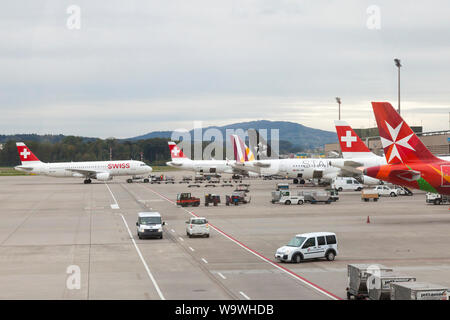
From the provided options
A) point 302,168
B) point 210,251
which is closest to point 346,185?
point 302,168

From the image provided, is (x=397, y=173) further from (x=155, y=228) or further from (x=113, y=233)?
(x=113, y=233)

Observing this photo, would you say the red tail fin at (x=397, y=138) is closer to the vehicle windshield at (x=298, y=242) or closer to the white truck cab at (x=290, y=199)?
the vehicle windshield at (x=298, y=242)

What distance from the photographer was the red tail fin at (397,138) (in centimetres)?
5534

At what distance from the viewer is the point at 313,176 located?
116188mm

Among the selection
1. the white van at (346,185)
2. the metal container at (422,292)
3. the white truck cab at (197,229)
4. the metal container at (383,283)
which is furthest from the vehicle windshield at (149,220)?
the white van at (346,185)

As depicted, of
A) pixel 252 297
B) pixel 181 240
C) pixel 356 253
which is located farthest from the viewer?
pixel 181 240

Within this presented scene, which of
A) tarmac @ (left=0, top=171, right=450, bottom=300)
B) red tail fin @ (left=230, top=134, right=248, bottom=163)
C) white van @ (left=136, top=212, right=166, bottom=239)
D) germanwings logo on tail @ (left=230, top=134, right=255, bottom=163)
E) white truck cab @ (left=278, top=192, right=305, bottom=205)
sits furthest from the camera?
germanwings logo on tail @ (left=230, top=134, right=255, bottom=163)

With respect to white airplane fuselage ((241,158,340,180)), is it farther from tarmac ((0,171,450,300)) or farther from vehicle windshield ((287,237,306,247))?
vehicle windshield ((287,237,306,247))

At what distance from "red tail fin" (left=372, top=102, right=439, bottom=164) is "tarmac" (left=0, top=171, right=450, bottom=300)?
6.34 meters

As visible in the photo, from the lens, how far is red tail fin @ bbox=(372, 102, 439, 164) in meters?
55.3

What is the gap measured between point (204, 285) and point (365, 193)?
189 ft

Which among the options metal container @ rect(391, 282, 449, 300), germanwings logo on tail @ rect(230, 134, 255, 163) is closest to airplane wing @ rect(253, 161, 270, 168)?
germanwings logo on tail @ rect(230, 134, 255, 163)

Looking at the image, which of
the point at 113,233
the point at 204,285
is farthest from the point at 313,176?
the point at 204,285

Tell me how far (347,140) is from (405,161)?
39.2m
